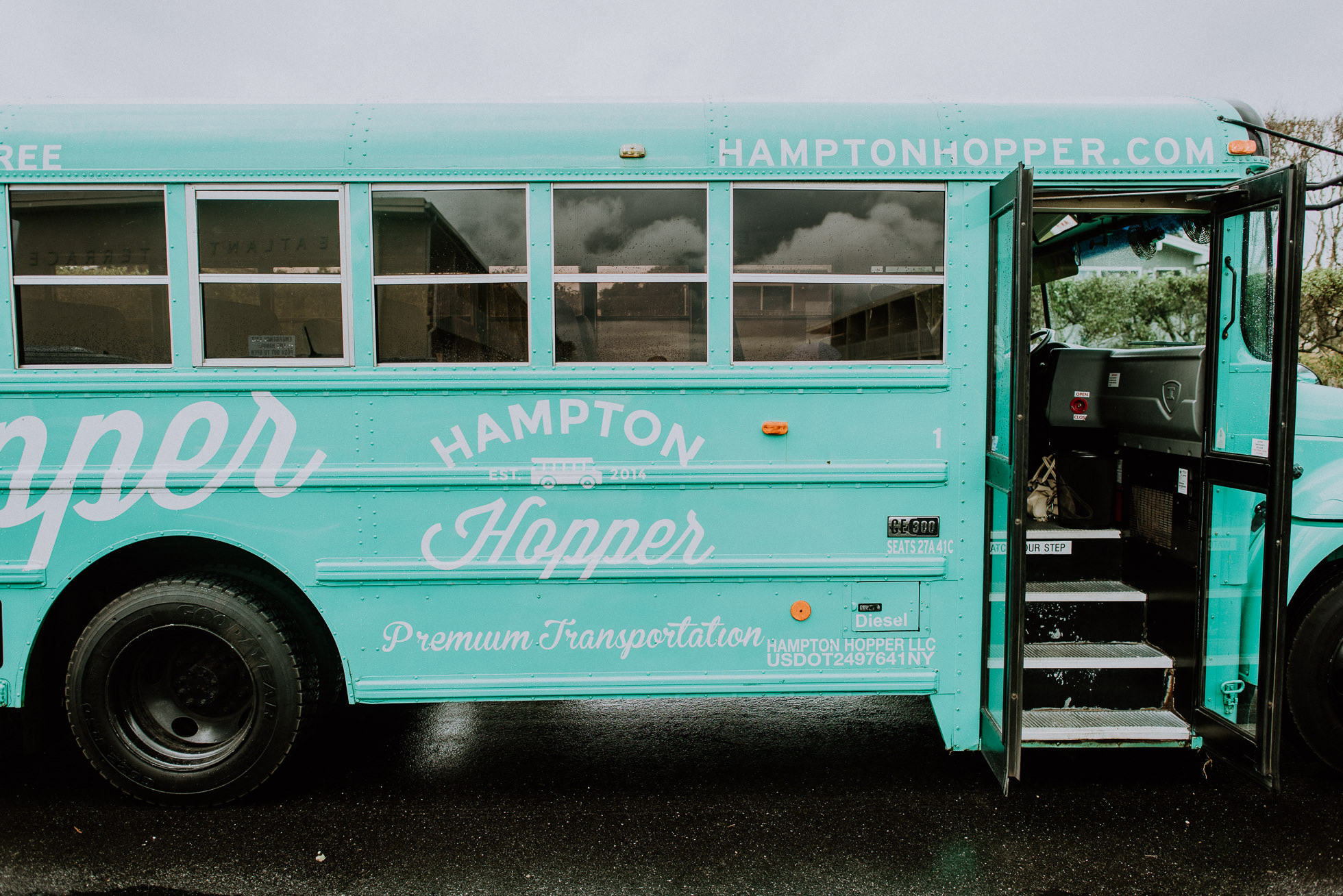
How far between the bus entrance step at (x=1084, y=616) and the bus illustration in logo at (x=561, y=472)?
193 centimetres

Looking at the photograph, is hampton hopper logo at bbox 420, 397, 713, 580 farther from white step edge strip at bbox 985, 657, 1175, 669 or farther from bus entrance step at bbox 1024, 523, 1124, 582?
bus entrance step at bbox 1024, 523, 1124, 582

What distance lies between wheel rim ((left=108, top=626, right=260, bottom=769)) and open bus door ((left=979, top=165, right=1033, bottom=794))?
9.39 feet

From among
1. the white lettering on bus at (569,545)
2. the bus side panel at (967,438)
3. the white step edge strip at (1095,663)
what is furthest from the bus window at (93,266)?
the white step edge strip at (1095,663)

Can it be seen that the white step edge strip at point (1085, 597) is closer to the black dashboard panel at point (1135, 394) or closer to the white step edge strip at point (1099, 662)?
the white step edge strip at point (1099, 662)

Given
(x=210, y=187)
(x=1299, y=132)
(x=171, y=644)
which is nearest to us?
(x=210, y=187)

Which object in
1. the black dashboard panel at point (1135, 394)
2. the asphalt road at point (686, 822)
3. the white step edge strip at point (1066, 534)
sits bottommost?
the asphalt road at point (686, 822)

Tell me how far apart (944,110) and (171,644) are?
3.69 meters

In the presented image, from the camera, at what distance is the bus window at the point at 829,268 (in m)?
3.08

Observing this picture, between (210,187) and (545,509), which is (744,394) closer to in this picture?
(545,509)

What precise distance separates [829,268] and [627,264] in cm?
76

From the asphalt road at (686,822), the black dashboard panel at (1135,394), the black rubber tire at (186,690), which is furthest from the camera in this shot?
the black dashboard panel at (1135,394)

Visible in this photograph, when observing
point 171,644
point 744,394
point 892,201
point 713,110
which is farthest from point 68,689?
point 892,201

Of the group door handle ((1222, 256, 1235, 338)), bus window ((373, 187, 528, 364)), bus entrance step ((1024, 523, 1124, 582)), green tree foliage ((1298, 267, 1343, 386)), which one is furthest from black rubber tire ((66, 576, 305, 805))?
green tree foliage ((1298, 267, 1343, 386))

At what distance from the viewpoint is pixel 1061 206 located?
3.11m
